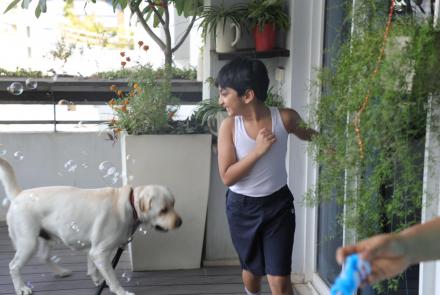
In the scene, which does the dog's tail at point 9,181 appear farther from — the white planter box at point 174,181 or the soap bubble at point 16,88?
the soap bubble at point 16,88

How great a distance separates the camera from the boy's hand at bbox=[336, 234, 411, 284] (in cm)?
110

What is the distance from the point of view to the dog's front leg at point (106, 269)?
3.56 metres

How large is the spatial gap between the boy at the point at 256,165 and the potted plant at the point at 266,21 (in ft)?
3.64

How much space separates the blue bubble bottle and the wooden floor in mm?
2810

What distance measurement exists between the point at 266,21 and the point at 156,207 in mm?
1258

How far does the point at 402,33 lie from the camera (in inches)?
74.9

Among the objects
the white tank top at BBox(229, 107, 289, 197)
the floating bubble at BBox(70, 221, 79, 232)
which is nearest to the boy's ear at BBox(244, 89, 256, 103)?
the white tank top at BBox(229, 107, 289, 197)

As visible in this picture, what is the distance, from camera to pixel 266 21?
3836 millimetres

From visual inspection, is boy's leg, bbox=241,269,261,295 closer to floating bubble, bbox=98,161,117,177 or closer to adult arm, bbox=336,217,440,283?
floating bubble, bbox=98,161,117,177

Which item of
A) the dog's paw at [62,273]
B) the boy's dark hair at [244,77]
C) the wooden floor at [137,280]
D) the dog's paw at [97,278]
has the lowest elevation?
the wooden floor at [137,280]

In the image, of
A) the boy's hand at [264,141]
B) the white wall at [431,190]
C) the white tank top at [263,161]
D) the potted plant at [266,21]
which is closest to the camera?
the white wall at [431,190]

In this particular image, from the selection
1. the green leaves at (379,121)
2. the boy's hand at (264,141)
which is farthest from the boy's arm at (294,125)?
the green leaves at (379,121)

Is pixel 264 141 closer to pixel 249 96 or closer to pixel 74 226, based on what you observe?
pixel 249 96

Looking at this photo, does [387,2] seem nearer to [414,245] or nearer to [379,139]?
[379,139]
